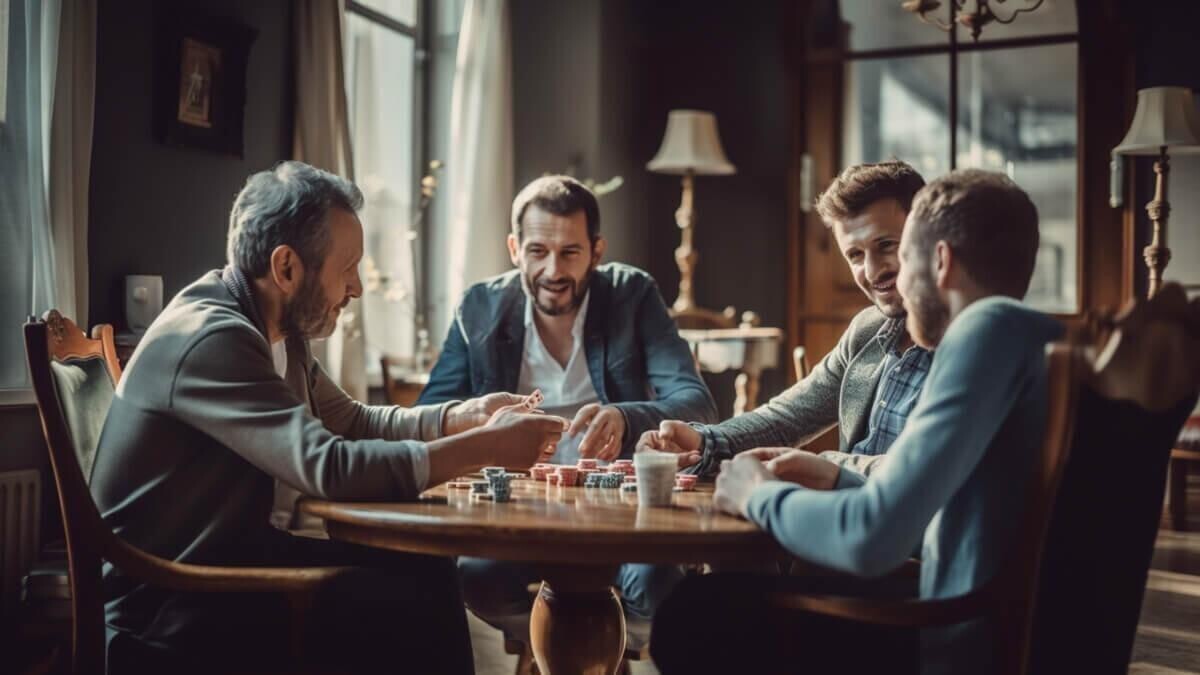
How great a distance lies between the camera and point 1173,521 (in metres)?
5.46

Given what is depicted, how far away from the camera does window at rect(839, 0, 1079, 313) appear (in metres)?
6.64

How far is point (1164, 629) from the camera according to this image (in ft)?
12.1

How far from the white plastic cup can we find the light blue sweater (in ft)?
0.78

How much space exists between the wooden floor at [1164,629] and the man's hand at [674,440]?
1123 millimetres

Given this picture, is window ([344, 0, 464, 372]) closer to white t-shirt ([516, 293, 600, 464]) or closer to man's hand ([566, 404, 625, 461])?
white t-shirt ([516, 293, 600, 464])

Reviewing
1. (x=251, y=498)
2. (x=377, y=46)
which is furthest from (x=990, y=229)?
(x=377, y=46)

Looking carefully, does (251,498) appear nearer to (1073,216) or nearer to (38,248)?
(38,248)

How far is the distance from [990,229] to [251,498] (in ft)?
3.66

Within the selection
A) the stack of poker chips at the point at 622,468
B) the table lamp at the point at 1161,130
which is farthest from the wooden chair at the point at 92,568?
the table lamp at the point at 1161,130

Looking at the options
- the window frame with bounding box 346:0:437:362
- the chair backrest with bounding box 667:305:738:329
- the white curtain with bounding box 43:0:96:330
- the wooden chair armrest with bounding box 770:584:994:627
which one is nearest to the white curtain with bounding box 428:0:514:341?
the window frame with bounding box 346:0:437:362

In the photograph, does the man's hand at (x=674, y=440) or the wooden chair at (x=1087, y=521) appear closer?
the wooden chair at (x=1087, y=521)

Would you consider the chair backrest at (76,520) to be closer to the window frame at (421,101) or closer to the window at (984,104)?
the window frame at (421,101)

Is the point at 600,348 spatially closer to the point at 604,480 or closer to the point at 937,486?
the point at 604,480

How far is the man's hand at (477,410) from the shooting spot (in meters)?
2.27
